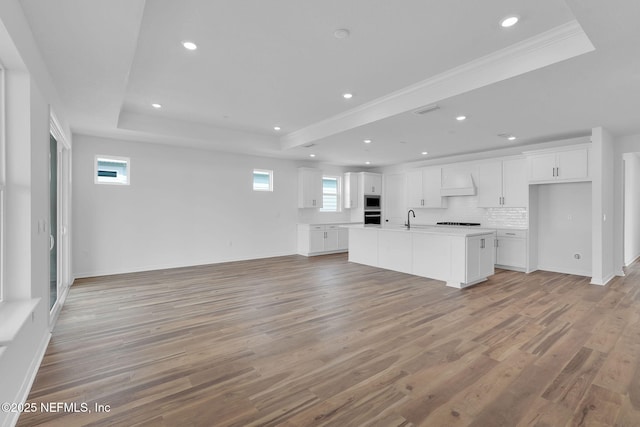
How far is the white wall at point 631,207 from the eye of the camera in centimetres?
673

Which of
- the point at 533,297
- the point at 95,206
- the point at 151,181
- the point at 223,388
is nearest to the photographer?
the point at 223,388

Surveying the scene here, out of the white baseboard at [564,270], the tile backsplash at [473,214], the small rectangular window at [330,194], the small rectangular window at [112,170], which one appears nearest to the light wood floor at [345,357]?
the white baseboard at [564,270]

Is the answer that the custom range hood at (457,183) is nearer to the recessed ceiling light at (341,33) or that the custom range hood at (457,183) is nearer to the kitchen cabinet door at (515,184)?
the kitchen cabinet door at (515,184)

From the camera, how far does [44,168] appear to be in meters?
2.76

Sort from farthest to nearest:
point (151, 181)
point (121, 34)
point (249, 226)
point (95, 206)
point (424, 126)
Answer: point (249, 226)
point (151, 181)
point (95, 206)
point (424, 126)
point (121, 34)

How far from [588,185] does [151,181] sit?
8635 millimetres

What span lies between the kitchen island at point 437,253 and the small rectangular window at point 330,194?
110 inches

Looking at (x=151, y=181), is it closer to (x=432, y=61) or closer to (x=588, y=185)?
(x=432, y=61)

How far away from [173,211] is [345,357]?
5276mm

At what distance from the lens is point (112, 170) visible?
19.5 ft

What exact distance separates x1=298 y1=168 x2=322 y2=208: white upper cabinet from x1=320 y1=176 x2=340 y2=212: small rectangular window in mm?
609

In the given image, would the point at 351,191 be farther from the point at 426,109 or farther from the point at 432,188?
the point at 426,109

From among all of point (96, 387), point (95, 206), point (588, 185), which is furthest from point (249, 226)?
point (588, 185)

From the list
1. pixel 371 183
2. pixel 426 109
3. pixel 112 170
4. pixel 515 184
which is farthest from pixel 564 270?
pixel 112 170
